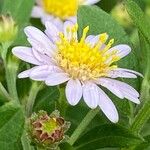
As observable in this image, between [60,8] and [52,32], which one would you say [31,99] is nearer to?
[52,32]

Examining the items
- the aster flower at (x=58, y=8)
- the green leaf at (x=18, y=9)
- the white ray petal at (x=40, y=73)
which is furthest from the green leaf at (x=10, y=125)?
the aster flower at (x=58, y=8)

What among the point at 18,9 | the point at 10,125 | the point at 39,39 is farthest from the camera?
the point at 18,9

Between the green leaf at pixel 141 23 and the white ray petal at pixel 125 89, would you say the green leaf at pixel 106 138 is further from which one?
the green leaf at pixel 141 23

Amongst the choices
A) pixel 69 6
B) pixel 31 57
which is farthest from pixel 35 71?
pixel 69 6

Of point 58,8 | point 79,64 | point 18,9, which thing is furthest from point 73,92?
point 58,8

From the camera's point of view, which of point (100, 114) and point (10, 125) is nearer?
point (10, 125)

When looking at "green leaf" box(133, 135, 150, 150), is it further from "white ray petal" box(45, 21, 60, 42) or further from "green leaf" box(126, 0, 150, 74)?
Answer: "white ray petal" box(45, 21, 60, 42)

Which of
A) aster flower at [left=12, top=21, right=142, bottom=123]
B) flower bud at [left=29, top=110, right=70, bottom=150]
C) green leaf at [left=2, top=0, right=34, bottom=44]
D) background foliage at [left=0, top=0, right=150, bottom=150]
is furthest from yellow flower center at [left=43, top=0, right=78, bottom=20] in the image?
flower bud at [left=29, top=110, right=70, bottom=150]
